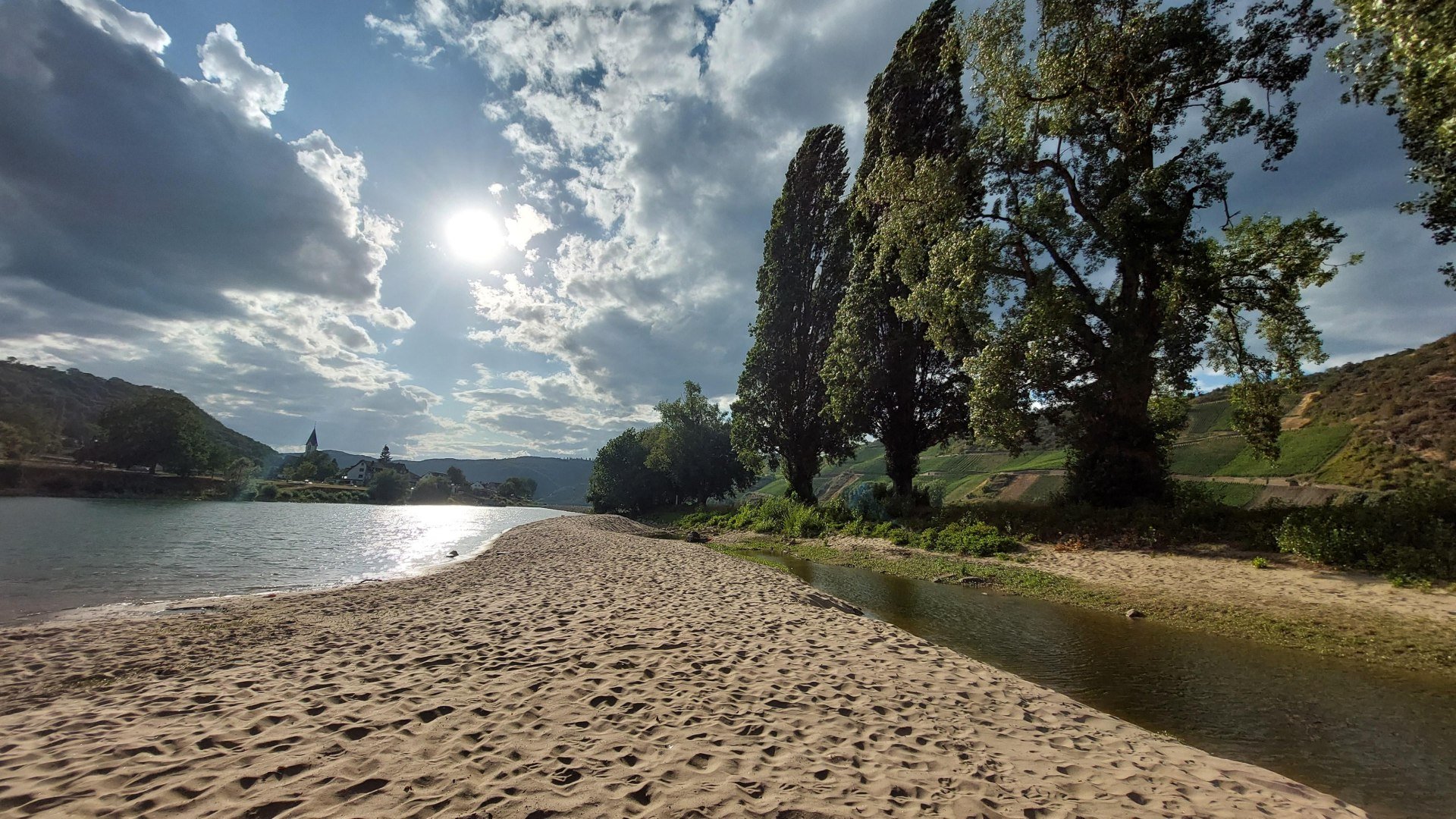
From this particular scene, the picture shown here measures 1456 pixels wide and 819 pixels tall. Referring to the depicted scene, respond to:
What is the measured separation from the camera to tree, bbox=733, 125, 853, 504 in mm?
40156

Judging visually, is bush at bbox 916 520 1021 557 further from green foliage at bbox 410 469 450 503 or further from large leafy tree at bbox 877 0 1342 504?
green foliage at bbox 410 469 450 503

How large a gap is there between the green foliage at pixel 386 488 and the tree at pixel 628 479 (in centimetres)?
6435

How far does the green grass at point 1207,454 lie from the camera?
54906mm

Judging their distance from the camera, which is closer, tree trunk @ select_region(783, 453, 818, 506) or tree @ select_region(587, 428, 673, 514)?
tree trunk @ select_region(783, 453, 818, 506)

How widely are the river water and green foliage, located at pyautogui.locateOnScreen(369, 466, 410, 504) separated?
81.4m

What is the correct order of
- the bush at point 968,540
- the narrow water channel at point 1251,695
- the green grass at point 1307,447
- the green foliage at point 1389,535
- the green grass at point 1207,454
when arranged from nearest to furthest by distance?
the narrow water channel at point 1251,695
the green foliage at point 1389,535
the bush at point 968,540
the green grass at point 1307,447
the green grass at point 1207,454

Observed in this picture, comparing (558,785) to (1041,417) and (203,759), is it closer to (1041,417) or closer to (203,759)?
(203,759)

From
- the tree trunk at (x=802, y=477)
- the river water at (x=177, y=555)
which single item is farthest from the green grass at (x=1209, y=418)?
the river water at (x=177, y=555)

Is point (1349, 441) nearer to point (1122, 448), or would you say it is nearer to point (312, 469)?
point (1122, 448)

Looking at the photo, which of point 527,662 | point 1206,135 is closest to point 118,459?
point 527,662

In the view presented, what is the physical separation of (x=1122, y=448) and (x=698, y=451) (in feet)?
189

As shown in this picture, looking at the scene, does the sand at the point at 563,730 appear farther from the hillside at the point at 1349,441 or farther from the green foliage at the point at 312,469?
the green foliage at the point at 312,469

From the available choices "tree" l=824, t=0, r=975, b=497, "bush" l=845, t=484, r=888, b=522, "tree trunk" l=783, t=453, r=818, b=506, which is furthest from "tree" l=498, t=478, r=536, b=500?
"tree" l=824, t=0, r=975, b=497

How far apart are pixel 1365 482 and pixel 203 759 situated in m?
47.8
